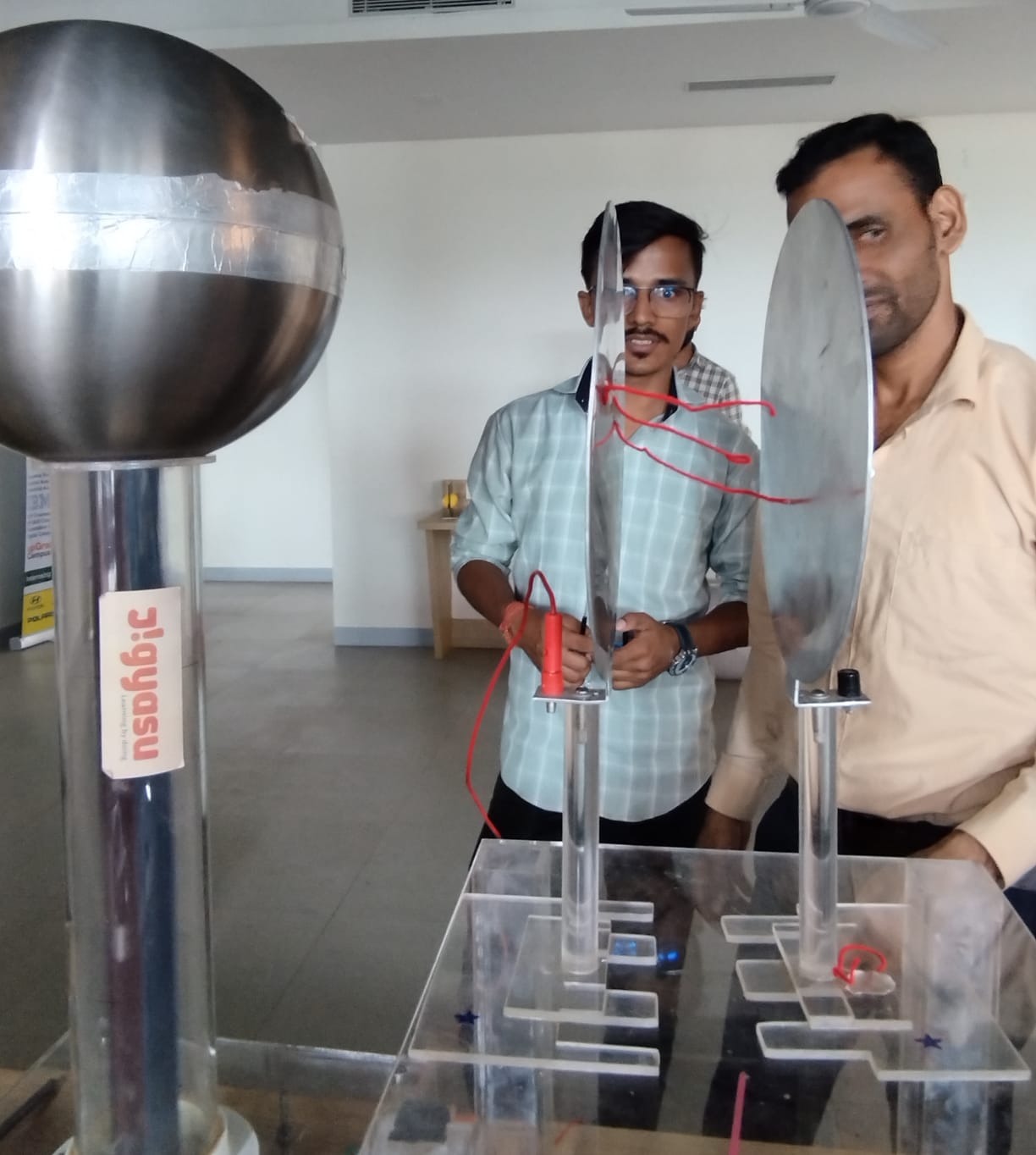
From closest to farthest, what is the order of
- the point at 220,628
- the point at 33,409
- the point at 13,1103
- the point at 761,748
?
1. the point at 33,409
2. the point at 13,1103
3. the point at 761,748
4. the point at 220,628

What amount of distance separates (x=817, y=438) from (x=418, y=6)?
341 centimetres

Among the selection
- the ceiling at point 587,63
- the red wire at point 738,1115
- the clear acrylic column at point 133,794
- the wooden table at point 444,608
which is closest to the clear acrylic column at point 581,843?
the red wire at point 738,1115

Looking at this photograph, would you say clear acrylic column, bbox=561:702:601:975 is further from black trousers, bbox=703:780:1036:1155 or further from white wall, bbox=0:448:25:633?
white wall, bbox=0:448:25:633

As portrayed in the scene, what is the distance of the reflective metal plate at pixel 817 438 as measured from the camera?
1.99 ft

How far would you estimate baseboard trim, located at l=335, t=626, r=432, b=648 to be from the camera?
5156 mm

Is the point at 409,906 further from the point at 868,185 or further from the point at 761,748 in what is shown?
the point at 868,185

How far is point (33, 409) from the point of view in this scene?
508mm

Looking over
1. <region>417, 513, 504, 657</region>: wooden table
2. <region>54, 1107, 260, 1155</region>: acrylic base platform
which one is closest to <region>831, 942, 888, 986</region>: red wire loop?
<region>54, 1107, 260, 1155</region>: acrylic base platform

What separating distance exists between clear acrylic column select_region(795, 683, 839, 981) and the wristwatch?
1.89 feet

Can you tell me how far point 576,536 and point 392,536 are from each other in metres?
3.79

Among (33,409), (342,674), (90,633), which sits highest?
(33,409)

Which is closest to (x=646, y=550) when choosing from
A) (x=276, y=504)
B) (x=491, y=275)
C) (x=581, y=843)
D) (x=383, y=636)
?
(x=581, y=843)

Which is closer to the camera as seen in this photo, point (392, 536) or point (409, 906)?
point (409, 906)

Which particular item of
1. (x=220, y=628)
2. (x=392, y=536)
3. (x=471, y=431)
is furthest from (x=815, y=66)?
(x=220, y=628)
